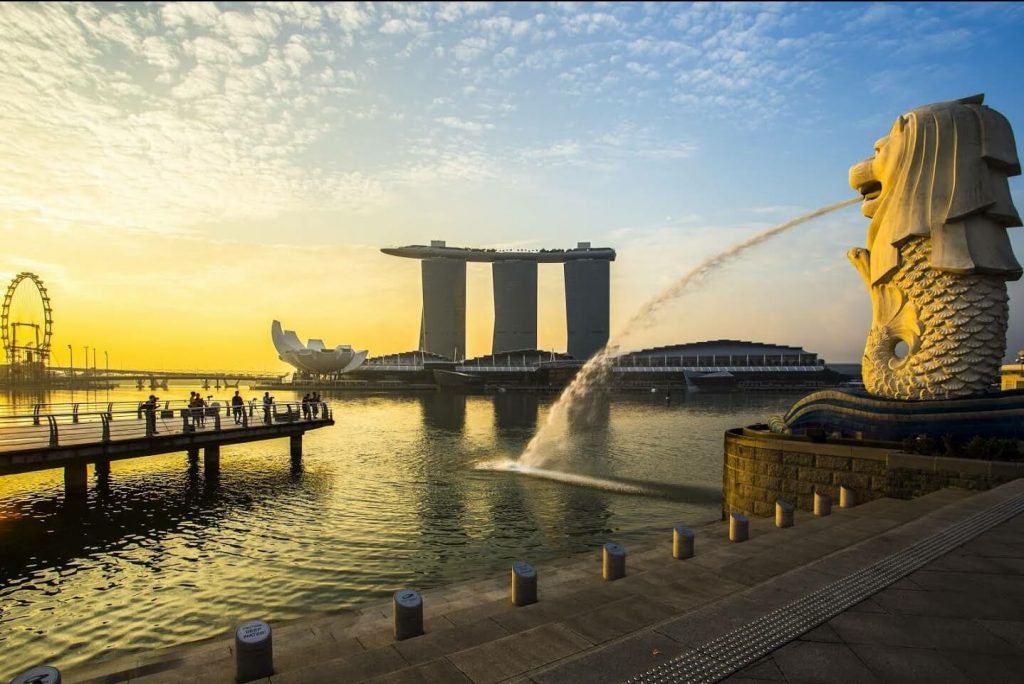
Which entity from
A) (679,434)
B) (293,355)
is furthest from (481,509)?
(293,355)

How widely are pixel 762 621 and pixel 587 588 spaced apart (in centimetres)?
361

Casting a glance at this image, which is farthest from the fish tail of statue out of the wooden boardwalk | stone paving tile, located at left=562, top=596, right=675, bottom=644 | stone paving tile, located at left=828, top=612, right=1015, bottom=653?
the wooden boardwalk

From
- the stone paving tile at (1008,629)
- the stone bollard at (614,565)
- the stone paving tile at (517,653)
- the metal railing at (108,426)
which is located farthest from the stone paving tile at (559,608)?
the metal railing at (108,426)

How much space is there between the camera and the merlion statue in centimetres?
1936

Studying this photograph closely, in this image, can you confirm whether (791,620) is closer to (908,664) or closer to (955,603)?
(908,664)

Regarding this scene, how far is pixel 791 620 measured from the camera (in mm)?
7762

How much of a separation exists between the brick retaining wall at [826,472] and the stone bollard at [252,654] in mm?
16520

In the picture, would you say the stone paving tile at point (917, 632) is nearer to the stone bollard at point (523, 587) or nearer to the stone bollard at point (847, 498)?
the stone bollard at point (523, 587)

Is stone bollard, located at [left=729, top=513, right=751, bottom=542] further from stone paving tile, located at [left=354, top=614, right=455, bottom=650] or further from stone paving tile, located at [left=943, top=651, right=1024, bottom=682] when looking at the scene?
stone paving tile, located at [left=354, top=614, right=455, bottom=650]

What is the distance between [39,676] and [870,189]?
90.5 ft

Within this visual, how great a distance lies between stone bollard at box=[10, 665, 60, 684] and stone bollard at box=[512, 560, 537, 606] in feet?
20.8

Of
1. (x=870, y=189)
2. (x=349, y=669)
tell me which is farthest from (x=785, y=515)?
(x=870, y=189)

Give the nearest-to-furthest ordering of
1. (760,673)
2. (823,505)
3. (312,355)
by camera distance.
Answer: (760,673) < (823,505) < (312,355)

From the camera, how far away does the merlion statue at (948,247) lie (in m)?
19.4
